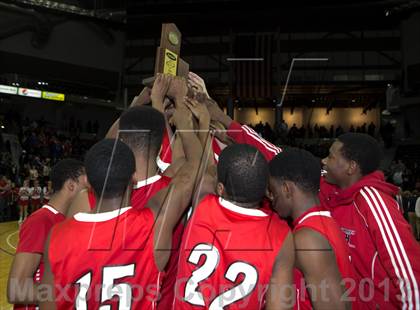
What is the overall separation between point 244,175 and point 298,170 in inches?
12.0

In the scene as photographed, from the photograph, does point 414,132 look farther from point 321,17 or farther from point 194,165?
point 194,165

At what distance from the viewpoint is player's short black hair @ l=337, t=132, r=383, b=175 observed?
2221 mm

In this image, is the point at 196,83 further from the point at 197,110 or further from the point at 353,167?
the point at 353,167

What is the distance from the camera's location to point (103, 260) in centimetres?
156

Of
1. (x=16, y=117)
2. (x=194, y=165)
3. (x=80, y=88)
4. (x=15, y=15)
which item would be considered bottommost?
(x=194, y=165)

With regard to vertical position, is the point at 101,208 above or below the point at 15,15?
below

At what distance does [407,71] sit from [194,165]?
851 inches

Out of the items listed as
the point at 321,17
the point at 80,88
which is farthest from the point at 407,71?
the point at 80,88

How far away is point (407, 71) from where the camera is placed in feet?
67.1

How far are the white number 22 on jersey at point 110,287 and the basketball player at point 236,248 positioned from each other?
212mm

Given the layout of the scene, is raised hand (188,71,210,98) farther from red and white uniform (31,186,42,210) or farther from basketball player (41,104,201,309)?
red and white uniform (31,186,42,210)

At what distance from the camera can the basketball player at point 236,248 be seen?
5.12 feet

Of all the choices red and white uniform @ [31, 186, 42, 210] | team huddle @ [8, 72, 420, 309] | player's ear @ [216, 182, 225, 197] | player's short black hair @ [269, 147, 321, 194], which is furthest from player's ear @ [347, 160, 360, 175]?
red and white uniform @ [31, 186, 42, 210]

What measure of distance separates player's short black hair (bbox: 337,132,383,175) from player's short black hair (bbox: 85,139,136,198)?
1243 millimetres
